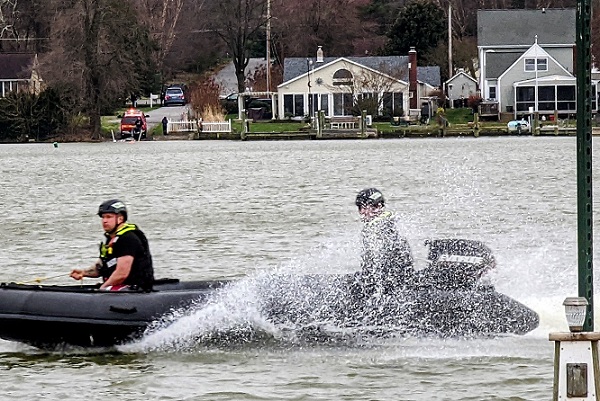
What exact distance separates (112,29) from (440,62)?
77.5ft

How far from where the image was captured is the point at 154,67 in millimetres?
88062

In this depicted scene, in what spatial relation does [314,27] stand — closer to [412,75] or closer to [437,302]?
[412,75]

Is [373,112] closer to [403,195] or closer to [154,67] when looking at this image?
[154,67]

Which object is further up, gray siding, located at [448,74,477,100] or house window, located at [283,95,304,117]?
gray siding, located at [448,74,477,100]

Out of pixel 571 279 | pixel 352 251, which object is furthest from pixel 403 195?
pixel 571 279

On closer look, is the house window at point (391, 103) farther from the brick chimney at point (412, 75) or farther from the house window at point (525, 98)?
the house window at point (525, 98)

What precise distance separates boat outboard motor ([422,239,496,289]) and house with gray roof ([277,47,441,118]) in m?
62.5

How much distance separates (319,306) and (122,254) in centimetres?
179

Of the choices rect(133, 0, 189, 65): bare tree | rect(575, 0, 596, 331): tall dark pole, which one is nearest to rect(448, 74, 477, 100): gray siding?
rect(133, 0, 189, 65): bare tree

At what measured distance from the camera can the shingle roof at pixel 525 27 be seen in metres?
78.9

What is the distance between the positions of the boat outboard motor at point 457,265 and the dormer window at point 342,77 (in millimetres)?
63727

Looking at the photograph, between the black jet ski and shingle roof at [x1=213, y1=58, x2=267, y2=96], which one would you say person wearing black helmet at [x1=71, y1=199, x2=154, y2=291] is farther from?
shingle roof at [x1=213, y1=58, x2=267, y2=96]

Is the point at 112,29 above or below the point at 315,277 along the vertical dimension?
above

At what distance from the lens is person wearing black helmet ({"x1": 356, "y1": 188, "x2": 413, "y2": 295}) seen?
455 inches
